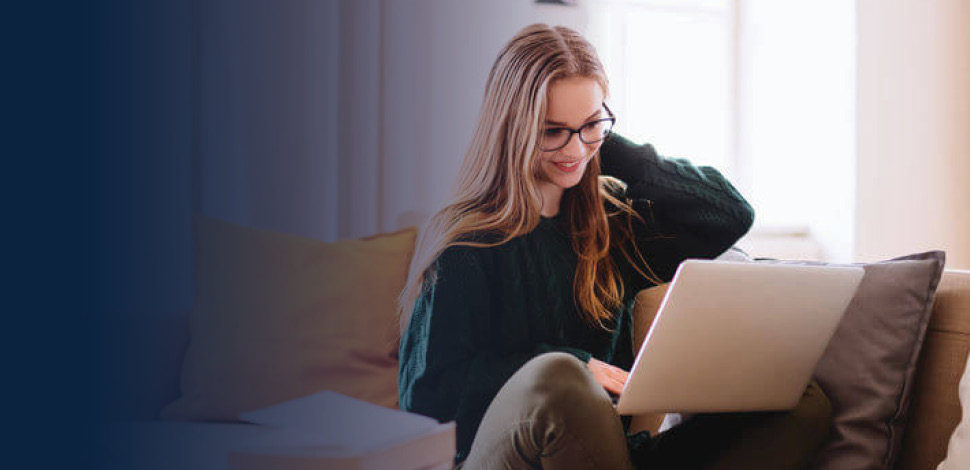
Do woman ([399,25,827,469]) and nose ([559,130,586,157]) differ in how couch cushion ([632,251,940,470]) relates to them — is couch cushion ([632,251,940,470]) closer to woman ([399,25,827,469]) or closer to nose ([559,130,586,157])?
woman ([399,25,827,469])

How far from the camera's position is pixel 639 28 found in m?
2.57

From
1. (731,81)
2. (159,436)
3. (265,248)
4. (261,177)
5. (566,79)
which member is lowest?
(159,436)

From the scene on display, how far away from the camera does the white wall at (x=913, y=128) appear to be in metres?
2.35

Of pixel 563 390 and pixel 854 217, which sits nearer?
pixel 563 390

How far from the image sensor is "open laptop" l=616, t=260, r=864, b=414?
2.72 feet

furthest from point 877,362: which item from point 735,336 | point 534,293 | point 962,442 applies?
point 534,293

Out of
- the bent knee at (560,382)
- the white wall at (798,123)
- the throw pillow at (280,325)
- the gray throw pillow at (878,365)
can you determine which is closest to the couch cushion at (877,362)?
the gray throw pillow at (878,365)

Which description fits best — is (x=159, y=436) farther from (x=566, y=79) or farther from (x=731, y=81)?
(x=731, y=81)

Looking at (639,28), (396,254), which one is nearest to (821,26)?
(639,28)

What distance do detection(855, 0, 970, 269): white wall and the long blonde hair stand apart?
1416 millimetres

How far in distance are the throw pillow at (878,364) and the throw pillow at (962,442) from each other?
8 cm

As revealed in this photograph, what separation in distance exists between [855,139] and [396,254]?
4.78 feet

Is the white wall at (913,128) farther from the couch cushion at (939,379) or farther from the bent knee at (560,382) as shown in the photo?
the bent knee at (560,382)

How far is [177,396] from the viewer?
1.58 meters
